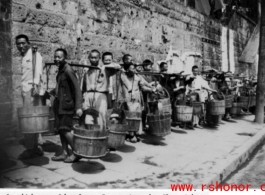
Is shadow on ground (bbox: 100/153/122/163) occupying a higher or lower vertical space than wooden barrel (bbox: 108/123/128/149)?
lower

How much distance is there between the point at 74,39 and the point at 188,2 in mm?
6796

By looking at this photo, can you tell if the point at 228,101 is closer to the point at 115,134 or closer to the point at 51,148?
the point at 115,134

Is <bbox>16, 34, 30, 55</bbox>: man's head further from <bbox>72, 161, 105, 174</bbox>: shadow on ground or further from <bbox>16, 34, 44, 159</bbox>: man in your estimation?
<bbox>72, 161, 105, 174</bbox>: shadow on ground

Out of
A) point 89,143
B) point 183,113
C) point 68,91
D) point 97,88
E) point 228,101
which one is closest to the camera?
point 89,143

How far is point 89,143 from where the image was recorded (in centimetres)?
392

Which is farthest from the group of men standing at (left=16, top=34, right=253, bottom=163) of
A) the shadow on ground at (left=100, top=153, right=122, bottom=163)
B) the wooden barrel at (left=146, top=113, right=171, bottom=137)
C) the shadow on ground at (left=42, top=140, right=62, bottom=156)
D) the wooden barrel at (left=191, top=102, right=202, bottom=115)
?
the wooden barrel at (left=191, top=102, right=202, bottom=115)

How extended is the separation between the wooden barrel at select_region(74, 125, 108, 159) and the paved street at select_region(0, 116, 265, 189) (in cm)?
39

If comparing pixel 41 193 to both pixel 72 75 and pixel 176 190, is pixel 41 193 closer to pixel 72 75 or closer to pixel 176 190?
pixel 176 190

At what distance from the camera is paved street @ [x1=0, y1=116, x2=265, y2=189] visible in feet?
13.1

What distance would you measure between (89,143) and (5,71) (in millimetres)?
2905

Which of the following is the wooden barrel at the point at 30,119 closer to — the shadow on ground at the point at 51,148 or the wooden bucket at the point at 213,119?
the shadow on ground at the point at 51,148

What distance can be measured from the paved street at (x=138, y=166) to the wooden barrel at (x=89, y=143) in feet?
1.28

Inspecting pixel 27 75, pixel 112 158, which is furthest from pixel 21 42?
pixel 112 158

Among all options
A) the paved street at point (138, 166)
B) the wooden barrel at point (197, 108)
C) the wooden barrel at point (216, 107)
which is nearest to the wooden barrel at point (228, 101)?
the wooden barrel at point (216, 107)
